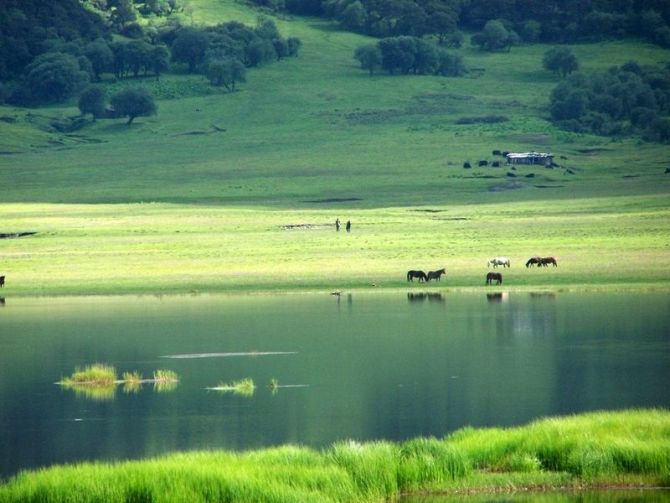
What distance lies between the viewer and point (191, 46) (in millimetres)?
178125

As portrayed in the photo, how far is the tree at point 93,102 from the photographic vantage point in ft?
509

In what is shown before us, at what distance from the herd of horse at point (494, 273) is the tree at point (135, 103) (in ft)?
337

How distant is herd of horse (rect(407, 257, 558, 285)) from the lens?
51.0 meters

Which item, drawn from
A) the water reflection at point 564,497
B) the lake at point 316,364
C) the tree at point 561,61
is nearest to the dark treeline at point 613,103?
the tree at point 561,61

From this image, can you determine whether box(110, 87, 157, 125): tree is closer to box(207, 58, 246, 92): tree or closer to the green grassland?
the green grassland

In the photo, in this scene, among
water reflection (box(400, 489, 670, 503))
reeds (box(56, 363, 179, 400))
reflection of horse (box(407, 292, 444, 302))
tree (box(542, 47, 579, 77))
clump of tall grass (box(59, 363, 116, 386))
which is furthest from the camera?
tree (box(542, 47, 579, 77))

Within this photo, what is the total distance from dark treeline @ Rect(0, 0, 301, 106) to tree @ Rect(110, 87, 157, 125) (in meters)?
11.4

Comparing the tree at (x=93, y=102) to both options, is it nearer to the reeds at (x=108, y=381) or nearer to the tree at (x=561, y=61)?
the tree at (x=561, y=61)

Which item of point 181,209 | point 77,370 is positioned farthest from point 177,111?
point 77,370

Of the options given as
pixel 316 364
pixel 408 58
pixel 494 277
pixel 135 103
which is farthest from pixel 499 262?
pixel 408 58

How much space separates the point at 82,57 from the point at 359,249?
118m

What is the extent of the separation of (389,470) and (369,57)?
154 meters

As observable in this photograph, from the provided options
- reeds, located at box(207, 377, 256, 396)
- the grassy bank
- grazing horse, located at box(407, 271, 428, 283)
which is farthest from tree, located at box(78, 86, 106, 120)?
reeds, located at box(207, 377, 256, 396)

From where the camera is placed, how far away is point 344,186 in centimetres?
10175
